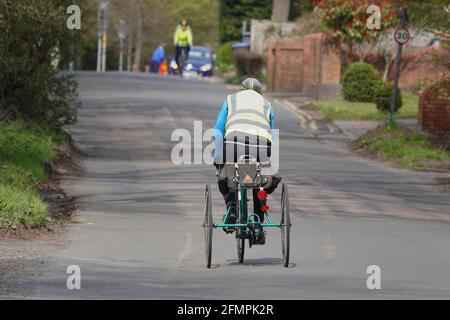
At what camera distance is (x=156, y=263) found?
43.6 ft

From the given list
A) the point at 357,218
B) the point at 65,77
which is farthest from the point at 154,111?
the point at 357,218

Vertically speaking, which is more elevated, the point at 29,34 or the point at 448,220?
the point at 29,34

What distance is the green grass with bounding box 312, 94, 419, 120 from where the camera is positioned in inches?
1473

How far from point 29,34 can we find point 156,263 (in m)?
12.2

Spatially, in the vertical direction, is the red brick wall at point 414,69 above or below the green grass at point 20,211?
above

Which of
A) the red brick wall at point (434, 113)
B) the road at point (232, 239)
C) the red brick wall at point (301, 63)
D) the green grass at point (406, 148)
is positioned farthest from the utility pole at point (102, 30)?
the road at point (232, 239)

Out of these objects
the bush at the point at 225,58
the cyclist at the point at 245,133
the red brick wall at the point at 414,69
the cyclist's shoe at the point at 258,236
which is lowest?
the cyclist's shoe at the point at 258,236

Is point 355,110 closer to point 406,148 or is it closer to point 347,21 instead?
point 347,21

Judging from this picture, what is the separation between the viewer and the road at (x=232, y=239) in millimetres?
11609

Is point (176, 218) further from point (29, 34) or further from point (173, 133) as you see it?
point (173, 133)

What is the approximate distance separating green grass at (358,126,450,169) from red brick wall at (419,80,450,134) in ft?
1.93

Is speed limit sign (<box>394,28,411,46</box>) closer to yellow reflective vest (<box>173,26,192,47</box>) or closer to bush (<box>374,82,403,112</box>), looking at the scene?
bush (<box>374,82,403,112</box>)

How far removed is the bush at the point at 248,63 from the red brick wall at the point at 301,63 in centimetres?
445

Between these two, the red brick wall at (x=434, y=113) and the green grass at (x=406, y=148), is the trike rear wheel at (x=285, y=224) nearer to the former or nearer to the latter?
the green grass at (x=406, y=148)
